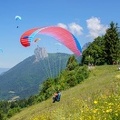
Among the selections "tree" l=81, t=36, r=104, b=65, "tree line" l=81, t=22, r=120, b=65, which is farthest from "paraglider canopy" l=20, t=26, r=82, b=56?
"tree" l=81, t=36, r=104, b=65

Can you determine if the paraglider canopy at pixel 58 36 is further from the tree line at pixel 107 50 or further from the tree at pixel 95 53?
the tree at pixel 95 53

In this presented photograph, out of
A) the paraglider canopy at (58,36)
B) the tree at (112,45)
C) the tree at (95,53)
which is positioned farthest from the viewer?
the tree at (95,53)

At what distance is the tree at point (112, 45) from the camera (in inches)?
3371

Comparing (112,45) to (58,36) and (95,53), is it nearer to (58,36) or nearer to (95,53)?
(95,53)

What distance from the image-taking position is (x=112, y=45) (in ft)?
285

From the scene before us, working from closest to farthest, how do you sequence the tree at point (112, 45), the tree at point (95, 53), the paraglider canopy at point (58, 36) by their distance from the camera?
the paraglider canopy at point (58, 36) → the tree at point (112, 45) → the tree at point (95, 53)

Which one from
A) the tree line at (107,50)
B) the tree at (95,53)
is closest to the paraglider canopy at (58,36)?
the tree line at (107,50)

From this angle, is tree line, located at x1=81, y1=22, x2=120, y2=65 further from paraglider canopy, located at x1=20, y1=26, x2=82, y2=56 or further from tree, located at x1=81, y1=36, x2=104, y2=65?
paraglider canopy, located at x1=20, y1=26, x2=82, y2=56

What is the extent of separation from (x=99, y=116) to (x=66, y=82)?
5868cm

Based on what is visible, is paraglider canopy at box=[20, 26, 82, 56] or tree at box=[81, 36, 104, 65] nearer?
paraglider canopy at box=[20, 26, 82, 56]

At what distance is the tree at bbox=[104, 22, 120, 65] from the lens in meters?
85.6

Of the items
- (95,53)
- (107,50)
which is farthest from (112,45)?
(95,53)

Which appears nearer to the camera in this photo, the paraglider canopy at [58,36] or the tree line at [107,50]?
the paraglider canopy at [58,36]

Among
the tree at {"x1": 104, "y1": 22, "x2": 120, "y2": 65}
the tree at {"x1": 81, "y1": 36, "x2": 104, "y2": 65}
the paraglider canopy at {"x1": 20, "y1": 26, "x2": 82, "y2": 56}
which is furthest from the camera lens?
the tree at {"x1": 81, "y1": 36, "x2": 104, "y2": 65}
